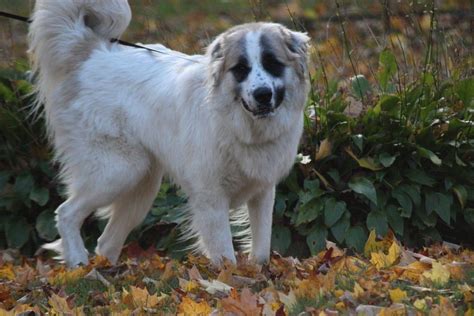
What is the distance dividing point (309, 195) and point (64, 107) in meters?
1.93

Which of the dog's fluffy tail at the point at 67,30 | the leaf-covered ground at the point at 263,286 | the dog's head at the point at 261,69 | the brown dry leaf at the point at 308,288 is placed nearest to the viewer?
the leaf-covered ground at the point at 263,286

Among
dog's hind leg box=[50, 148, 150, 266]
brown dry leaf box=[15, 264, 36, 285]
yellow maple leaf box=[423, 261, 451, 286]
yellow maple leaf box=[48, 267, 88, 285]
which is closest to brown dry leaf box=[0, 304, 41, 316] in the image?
yellow maple leaf box=[48, 267, 88, 285]

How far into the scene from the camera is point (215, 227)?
19.5 ft

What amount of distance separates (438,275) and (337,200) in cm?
236

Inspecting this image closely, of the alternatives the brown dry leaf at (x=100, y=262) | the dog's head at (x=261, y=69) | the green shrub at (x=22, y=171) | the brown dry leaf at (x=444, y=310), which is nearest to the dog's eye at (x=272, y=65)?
the dog's head at (x=261, y=69)

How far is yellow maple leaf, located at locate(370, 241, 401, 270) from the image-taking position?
5238mm

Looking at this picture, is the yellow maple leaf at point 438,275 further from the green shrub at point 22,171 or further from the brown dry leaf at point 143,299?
the green shrub at point 22,171

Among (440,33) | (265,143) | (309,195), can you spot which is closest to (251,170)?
(265,143)

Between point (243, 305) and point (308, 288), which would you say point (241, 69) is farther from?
Result: point (243, 305)

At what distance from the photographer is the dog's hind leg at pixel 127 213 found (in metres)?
6.77

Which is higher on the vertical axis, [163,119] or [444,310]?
[163,119]

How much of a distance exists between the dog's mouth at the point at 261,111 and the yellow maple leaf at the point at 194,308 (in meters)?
1.56

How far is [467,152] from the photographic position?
22.8 ft

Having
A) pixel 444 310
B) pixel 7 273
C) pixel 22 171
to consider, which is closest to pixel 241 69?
pixel 7 273
